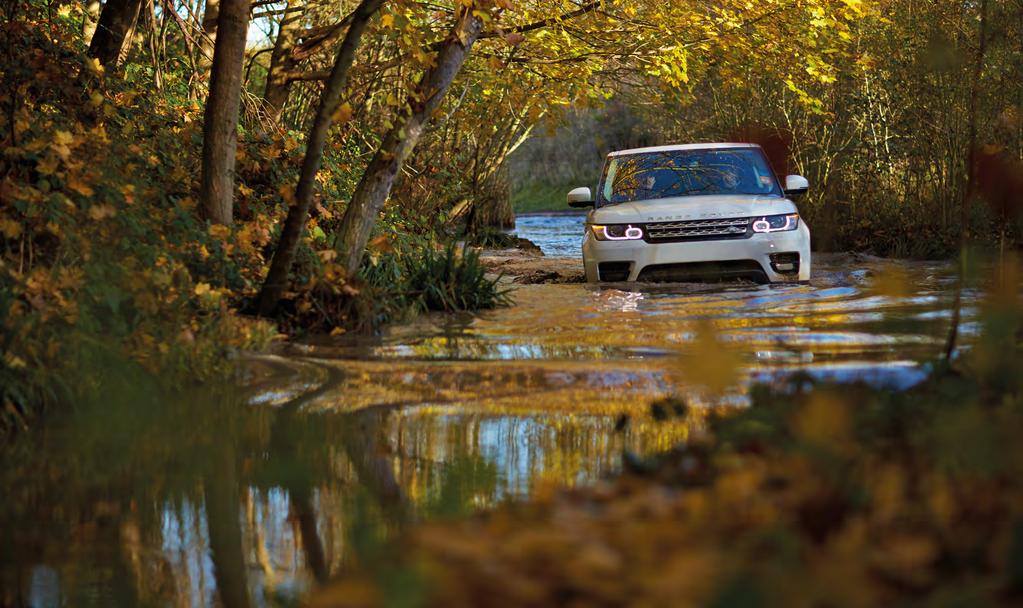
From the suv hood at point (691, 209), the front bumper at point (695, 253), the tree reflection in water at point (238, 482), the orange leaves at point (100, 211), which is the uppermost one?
the orange leaves at point (100, 211)

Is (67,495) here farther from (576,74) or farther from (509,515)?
(576,74)

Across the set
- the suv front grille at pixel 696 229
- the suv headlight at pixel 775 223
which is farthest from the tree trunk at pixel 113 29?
the suv headlight at pixel 775 223

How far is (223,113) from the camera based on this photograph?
10.6 meters

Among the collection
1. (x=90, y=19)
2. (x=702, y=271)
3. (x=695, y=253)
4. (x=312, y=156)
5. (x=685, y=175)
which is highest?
(x=90, y=19)

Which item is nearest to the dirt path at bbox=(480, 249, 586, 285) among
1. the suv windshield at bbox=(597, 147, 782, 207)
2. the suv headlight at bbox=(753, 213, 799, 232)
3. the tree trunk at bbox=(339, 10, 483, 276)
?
the suv windshield at bbox=(597, 147, 782, 207)

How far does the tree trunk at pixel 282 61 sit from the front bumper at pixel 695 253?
3.82 metres

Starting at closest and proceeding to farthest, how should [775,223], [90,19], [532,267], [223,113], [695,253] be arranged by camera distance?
[223,113] → [695,253] → [775,223] → [90,19] → [532,267]

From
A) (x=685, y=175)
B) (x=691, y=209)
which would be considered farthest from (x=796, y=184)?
(x=691, y=209)

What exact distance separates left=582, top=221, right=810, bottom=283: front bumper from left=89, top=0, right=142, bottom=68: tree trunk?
4.87 metres

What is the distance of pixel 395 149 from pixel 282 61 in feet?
14.3

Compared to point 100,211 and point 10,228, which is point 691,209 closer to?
point 100,211

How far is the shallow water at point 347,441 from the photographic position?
14.1 ft

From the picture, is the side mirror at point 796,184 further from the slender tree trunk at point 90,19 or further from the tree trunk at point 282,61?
the slender tree trunk at point 90,19

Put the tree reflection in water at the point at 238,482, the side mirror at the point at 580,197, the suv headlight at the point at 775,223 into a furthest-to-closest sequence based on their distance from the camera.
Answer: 1. the side mirror at the point at 580,197
2. the suv headlight at the point at 775,223
3. the tree reflection in water at the point at 238,482
